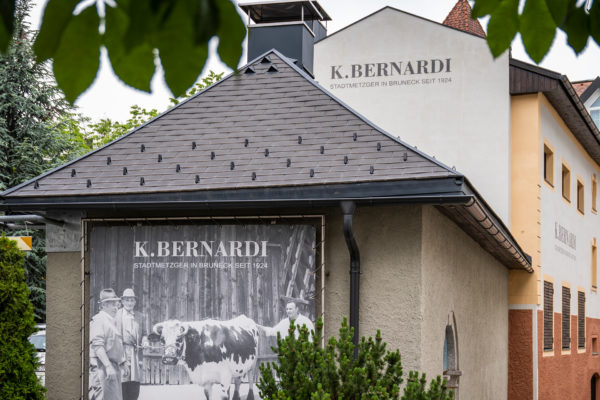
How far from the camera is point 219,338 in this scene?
329 inches

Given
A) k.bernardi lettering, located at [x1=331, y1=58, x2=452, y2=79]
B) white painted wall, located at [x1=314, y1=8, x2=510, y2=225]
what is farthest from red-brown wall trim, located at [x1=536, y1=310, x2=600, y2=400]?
k.bernardi lettering, located at [x1=331, y1=58, x2=452, y2=79]

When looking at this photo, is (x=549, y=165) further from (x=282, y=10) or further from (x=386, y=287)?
(x=386, y=287)

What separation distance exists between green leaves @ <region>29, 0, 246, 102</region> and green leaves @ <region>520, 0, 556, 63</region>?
1.08 m

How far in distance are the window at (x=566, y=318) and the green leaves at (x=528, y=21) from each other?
18427 millimetres

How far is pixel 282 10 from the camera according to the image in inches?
758

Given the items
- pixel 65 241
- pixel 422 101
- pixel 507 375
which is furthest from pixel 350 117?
pixel 507 375

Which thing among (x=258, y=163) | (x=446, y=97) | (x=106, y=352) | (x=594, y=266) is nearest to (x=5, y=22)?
(x=258, y=163)

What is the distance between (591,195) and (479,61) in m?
10.1

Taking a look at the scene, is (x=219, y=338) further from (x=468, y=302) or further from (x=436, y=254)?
(x=468, y=302)

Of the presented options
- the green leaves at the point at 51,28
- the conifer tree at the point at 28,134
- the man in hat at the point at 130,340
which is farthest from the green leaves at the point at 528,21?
the conifer tree at the point at 28,134

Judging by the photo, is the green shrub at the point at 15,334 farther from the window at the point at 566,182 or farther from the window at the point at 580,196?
the window at the point at 580,196

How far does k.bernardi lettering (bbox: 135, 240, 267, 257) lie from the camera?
8.48 m

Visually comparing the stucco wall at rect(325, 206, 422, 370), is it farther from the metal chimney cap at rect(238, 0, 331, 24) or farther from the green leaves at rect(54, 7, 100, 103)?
the metal chimney cap at rect(238, 0, 331, 24)

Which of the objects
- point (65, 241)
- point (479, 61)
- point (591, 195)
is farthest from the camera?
point (591, 195)
